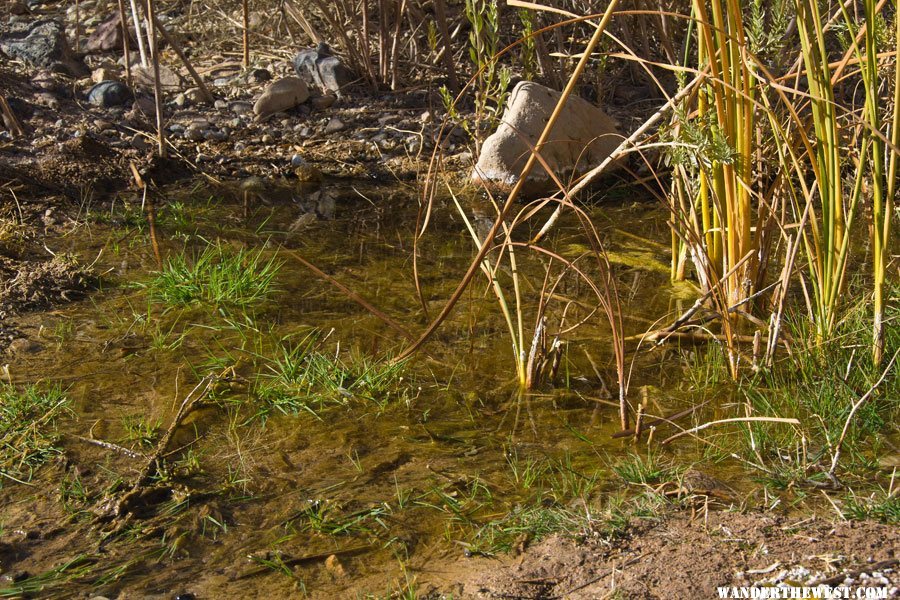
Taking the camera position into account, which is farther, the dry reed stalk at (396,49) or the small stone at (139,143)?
the dry reed stalk at (396,49)

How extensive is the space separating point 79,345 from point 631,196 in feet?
9.11

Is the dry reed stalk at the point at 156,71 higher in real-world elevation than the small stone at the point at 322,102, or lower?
higher

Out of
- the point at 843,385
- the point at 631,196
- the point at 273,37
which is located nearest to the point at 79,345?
the point at 843,385

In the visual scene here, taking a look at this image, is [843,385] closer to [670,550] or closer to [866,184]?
[670,550]

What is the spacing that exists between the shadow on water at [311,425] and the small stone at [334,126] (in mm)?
1498

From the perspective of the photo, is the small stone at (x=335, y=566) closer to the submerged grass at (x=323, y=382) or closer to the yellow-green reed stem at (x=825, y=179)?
the submerged grass at (x=323, y=382)

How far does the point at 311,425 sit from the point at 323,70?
358 cm

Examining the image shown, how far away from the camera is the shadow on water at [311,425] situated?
2.08 meters

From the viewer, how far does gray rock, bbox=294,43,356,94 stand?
5.65m

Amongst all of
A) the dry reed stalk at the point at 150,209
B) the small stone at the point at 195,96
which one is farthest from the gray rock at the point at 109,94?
the dry reed stalk at the point at 150,209

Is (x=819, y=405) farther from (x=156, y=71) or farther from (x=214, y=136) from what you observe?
(x=214, y=136)

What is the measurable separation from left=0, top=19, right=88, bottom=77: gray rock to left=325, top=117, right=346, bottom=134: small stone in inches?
67.7

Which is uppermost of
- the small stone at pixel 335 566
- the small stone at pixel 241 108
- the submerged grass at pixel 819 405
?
the small stone at pixel 241 108

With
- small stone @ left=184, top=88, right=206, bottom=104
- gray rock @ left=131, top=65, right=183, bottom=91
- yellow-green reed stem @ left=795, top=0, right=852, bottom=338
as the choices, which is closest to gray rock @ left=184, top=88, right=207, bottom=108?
small stone @ left=184, top=88, right=206, bottom=104
